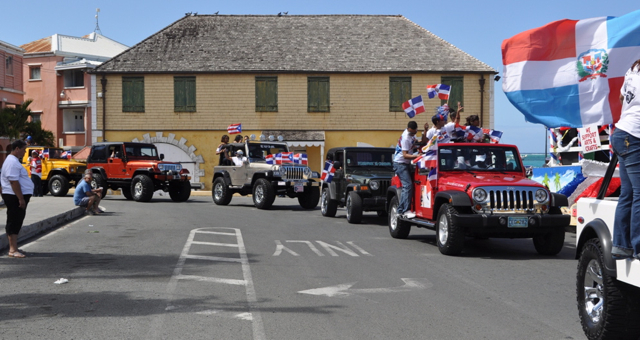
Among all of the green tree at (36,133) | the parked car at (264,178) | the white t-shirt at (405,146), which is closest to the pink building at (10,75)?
the green tree at (36,133)

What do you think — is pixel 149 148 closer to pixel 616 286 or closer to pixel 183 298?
pixel 183 298

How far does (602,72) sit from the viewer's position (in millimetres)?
10320

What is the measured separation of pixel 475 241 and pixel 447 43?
27.8 metres

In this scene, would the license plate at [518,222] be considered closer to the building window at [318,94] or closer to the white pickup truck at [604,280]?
the white pickup truck at [604,280]

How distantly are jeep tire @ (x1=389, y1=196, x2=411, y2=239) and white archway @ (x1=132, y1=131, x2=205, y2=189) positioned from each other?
2517 cm

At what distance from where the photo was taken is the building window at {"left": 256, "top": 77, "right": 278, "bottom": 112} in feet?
124

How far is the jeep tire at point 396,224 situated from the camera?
13.3 m

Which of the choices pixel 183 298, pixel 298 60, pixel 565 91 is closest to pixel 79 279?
pixel 183 298

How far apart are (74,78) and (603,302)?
51100 millimetres

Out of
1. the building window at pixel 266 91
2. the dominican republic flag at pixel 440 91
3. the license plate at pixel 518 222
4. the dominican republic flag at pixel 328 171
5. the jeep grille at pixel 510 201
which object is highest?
the building window at pixel 266 91

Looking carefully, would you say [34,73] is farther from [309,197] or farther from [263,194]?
[263,194]

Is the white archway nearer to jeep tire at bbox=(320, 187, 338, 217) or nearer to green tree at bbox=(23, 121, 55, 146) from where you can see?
green tree at bbox=(23, 121, 55, 146)

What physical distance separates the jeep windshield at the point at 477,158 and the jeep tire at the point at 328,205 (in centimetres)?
659

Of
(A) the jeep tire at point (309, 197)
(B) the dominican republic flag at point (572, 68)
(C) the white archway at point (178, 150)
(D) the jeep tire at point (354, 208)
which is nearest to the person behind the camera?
(B) the dominican republic flag at point (572, 68)
